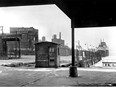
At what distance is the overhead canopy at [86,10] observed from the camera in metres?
8.78

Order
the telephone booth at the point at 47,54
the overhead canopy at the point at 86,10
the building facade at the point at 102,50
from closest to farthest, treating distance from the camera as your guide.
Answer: the overhead canopy at the point at 86,10 → the telephone booth at the point at 47,54 → the building facade at the point at 102,50

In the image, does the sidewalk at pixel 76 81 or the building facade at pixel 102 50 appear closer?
the sidewalk at pixel 76 81

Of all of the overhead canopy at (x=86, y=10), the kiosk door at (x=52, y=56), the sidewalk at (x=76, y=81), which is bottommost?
the sidewalk at (x=76, y=81)

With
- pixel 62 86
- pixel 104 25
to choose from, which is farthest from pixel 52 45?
pixel 62 86

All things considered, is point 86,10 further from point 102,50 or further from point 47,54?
point 102,50

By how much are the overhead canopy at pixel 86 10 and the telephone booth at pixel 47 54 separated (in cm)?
554

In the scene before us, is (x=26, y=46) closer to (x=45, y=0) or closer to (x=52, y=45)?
(x=52, y=45)

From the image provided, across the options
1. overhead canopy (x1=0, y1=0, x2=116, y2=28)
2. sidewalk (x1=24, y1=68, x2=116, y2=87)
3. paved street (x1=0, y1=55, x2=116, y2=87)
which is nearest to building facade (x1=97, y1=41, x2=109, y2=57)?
overhead canopy (x1=0, y1=0, x2=116, y2=28)

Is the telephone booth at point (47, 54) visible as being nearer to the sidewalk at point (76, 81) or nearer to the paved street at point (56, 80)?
the paved street at point (56, 80)

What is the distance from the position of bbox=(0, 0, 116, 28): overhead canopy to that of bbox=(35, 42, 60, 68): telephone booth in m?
5.54

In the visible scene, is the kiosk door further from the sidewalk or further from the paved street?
the sidewalk

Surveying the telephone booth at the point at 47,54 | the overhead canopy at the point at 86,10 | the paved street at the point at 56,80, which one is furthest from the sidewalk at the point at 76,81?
the telephone booth at the point at 47,54

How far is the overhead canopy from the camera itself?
8784 mm

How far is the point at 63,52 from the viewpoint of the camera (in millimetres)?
98000
